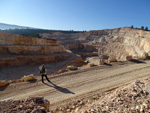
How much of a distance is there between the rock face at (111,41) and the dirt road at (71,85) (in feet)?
85.7

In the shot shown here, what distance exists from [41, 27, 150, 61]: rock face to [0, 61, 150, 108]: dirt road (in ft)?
85.7

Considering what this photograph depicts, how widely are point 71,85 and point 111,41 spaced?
44785 mm

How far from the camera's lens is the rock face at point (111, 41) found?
3424cm

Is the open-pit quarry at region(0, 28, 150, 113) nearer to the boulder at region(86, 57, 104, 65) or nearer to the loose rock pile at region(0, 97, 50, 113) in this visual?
the boulder at region(86, 57, 104, 65)

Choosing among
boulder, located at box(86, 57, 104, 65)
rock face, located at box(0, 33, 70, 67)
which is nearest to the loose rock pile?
boulder, located at box(86, 57, 104, 65)

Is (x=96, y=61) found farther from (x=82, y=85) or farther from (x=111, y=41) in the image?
(x=111, y=41)

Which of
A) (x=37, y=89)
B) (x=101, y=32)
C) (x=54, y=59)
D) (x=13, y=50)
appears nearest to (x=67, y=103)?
(x=37, y=89)

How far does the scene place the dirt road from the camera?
5543mm

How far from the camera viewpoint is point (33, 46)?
21.1 meters

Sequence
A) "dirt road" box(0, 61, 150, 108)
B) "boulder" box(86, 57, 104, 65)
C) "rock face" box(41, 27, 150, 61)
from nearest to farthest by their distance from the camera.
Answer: "dirt road" box(0, 61, 150, 108)
"boulder" box(86, 57, 104, 65)
"rock face" box(41, 27, 150, 61)

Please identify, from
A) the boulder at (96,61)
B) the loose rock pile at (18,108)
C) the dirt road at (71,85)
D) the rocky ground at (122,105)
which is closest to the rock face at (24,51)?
the boulder at (96,61)

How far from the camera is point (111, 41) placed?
46.5 m

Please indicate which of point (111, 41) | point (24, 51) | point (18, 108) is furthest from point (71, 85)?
point (111, 41)

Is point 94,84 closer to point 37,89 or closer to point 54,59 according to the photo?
point 37,89
